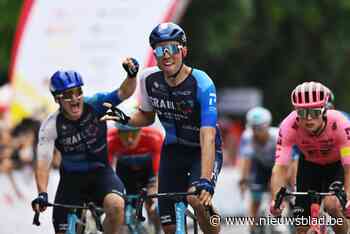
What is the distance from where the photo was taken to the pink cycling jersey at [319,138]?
1206cm

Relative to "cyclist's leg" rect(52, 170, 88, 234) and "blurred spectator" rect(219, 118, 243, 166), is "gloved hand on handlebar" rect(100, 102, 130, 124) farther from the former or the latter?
"blurred spectator" rect(219, 118, 243, 166)

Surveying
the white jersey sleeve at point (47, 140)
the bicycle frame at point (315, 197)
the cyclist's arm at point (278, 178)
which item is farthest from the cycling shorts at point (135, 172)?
the bicycle frame at point (315, 197)

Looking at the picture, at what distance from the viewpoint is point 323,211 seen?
Answer: 12.8 meters

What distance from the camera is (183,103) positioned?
38.1 ft

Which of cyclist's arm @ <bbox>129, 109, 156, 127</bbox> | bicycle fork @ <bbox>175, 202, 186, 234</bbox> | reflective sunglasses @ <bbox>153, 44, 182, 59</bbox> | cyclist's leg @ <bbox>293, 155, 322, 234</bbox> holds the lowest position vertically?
bicycle fork @ <bbox>175, 202, 186, 234</bbox>

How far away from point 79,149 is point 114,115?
103 cm

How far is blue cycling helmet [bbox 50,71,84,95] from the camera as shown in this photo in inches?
489

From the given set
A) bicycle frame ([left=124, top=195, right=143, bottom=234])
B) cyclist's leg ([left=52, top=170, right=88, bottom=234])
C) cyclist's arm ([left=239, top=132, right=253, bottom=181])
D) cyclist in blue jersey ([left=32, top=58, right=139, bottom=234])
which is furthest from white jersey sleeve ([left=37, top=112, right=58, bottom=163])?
cyclist's arm ([left=239, top=132, right=253, bottom=181])

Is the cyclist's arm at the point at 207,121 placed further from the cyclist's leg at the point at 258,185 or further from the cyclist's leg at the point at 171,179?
the cyclist's leg at the point at 258,185

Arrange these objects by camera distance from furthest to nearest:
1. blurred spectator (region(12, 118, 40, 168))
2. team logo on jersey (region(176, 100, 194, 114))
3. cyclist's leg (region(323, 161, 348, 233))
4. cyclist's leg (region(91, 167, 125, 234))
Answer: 1. blurred spectator (region(12, 118, 40, 168))
2. cyclist's leg (region(91, 167, 125, 234))
3. cyclist's leg (region(323, 161, 348, 233))
4. team logo on jersey (region(176, 100, 194, 114))

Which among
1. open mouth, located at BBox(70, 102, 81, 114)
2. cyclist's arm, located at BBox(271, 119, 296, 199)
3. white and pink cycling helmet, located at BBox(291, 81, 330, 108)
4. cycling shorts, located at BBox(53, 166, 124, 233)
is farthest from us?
cycling shorts, located at BBox(53, 166, 124, 233)

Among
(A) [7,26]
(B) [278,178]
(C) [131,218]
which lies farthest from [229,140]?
(B) [278,178]

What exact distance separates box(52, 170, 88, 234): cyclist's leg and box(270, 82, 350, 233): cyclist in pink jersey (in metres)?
2.11

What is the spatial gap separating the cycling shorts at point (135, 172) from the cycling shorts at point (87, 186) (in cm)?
295
